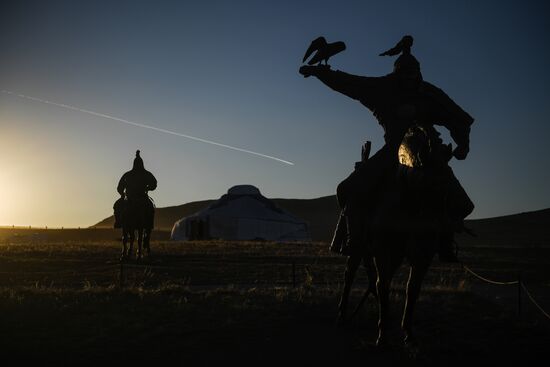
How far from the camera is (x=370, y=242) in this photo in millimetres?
6438

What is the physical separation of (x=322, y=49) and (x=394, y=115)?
4.15 ft

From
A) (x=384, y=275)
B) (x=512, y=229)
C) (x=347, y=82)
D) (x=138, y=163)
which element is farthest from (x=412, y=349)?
(x=512, y=229)

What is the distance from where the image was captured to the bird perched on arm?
6.93m

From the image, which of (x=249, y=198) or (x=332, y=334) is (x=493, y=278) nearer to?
(x=332, y=334)

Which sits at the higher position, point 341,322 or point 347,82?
point 347,82

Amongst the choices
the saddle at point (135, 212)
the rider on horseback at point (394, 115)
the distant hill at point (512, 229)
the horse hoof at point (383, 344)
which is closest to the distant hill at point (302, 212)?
the distant hill at point (512, 229)

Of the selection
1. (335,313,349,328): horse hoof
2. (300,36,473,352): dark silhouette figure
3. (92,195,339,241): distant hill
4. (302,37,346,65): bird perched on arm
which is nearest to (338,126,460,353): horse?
(300,36,473,352): dark silhouette figure

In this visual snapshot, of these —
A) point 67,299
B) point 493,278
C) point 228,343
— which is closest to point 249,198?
point 493,278

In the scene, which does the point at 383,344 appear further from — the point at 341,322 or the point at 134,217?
the point at 134,217

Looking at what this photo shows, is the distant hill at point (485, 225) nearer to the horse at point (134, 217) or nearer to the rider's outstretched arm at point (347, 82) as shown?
the horse at point (134, 217)

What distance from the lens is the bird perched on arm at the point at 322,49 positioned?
22.7ft

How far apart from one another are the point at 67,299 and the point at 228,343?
4.70 meters

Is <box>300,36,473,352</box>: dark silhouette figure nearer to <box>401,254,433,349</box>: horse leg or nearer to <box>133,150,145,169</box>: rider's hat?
<box>401,254,433,349</box>: horse leg

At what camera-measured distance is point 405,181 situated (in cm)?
634
